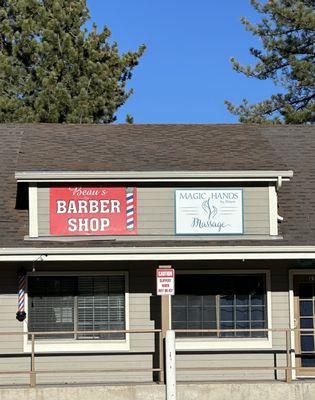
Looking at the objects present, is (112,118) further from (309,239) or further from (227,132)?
(309,239)

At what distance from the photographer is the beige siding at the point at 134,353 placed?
14.7m

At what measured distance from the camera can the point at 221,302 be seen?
1531 centimetres

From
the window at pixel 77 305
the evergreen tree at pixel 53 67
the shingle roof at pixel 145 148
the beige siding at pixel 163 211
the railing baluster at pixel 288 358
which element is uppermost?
the evergreen tree at pixel 53 67

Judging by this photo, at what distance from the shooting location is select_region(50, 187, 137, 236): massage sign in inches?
572

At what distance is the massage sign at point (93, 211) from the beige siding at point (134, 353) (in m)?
0.90

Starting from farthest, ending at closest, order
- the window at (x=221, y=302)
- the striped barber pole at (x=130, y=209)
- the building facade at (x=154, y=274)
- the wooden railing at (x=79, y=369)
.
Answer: the window at (x=221, y=302) → the striped barber pole at (x=130, y=209) → the building facade at (x=154, y=274) → the wooden railing at (x=79, y=369)

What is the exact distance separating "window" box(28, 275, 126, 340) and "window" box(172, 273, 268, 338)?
1.14 metres

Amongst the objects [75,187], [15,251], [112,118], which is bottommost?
[15,251]

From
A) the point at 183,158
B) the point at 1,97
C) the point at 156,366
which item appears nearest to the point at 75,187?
the point at 183,158

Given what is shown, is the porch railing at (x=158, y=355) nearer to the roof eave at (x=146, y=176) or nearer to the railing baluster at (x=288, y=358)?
the railing baluster at (x=288, y=358)

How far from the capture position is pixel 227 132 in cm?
1866

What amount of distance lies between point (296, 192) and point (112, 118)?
51.3 ft

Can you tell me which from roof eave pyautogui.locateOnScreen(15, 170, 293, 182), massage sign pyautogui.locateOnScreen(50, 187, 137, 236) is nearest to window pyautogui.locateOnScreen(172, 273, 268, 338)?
massage sign pyautogui.locateOnScreen(50, 187, 137, 236)

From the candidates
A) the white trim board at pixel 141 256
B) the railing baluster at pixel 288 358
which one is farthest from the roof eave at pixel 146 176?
the railing baluster at pixel 288 358
